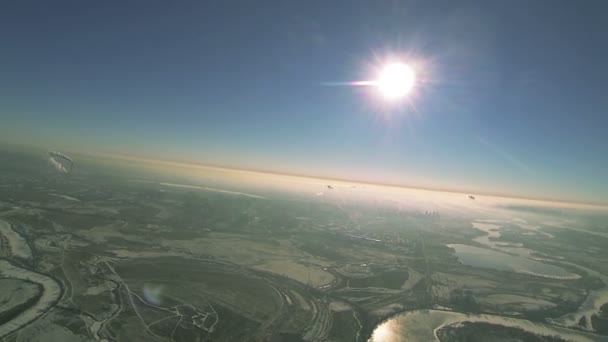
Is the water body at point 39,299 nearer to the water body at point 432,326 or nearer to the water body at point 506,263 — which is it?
the water body at point 432,326

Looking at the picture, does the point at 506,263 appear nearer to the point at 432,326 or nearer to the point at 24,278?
the point at 432,326

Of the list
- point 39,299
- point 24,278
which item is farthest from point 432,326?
point 24,278

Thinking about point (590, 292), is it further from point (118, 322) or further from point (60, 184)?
point (60, 184)

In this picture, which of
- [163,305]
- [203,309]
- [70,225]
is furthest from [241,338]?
[70,225]

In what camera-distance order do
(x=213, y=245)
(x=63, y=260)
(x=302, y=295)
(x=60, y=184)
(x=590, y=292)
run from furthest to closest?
(x=60, y=184), (x=213, y=245), (x=590, y=292), (x=63, y=260), (x=302, y=295)

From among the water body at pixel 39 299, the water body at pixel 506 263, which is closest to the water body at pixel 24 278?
the water body at pixel 39 299

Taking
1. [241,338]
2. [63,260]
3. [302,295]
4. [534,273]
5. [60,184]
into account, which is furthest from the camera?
[60,184]

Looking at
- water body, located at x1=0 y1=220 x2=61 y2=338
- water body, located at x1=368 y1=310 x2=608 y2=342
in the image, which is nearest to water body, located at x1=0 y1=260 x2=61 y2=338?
water body, located at x1=0 y1=220 x2=61 y2=338
